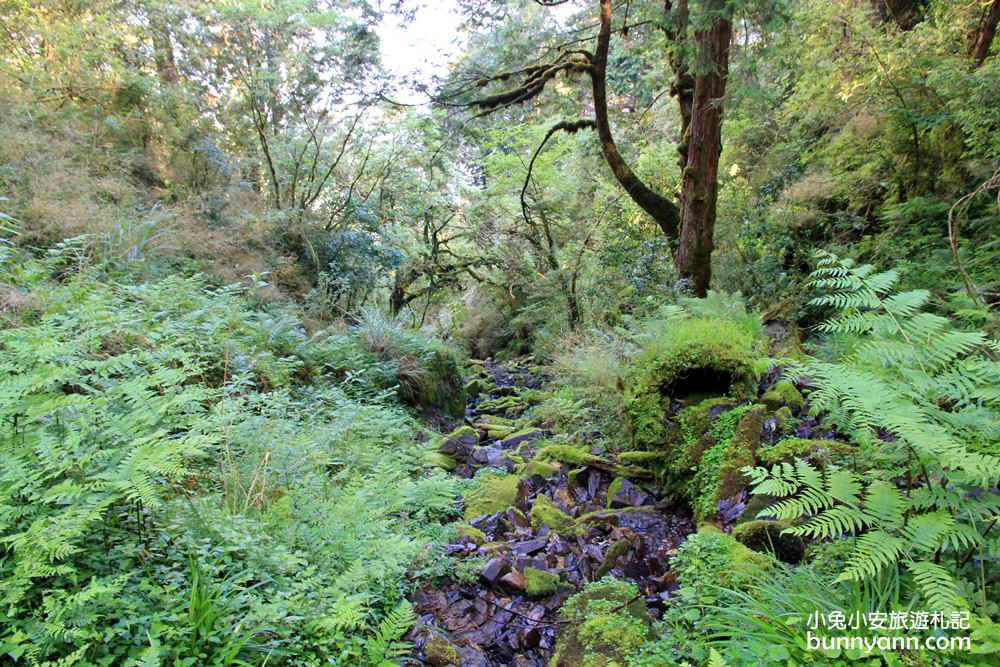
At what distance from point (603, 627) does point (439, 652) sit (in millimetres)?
963

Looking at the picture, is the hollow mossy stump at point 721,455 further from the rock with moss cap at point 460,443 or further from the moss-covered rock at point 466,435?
the moss-covered rock at point 466,435

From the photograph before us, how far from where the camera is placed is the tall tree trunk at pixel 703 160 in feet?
23.2

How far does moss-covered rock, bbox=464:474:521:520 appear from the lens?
5.00 metres

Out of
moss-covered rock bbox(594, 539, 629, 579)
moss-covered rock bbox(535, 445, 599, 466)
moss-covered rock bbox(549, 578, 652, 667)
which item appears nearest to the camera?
moss-covered rock bbox(549, 578, 652, 667)

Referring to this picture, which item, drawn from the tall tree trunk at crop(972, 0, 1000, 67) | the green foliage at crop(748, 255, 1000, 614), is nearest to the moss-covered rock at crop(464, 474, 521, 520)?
the green foliage at crop(748, 255, 1000, 614)

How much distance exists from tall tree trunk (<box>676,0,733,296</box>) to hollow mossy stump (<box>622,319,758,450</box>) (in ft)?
8.17

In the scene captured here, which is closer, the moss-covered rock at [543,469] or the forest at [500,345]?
the forest at [500,345]

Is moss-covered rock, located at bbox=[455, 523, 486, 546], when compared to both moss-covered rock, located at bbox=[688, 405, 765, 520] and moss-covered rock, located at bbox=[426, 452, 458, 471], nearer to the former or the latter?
moss-covered rock, located at bbox=[426, 452, 458, 471]

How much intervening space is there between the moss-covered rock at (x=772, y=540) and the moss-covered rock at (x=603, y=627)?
0.79m

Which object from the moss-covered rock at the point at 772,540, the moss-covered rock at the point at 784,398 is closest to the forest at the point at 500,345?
the moss-covered rock at the point at 772,540

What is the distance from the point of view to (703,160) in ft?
24.9

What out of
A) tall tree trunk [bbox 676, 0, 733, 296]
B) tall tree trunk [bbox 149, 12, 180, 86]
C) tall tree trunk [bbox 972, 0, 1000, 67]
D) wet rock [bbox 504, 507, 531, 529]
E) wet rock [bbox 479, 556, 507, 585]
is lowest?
wet rock [bbox 504, 507, 531, 529]

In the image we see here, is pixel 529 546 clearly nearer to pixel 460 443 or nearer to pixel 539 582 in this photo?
pixel 539 582

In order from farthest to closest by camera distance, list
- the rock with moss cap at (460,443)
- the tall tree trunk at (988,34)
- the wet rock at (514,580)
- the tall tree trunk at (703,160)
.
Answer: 1. the tall tree trunk at (703,160)
2. the tall tree trunk at (988,34)
3. the rock with moss cap at (460,443)
4. the wet rock at (514,580)
